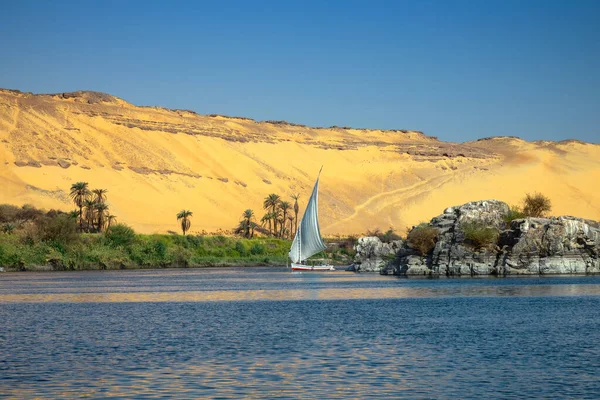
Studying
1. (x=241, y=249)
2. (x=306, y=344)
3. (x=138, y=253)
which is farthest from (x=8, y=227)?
(x=306, y=344)

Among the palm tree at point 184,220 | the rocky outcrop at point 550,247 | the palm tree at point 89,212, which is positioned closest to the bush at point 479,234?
the rocky outcrop at point 550,247

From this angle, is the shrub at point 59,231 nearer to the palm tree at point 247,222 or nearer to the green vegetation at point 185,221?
the green vegetation at point 185,221

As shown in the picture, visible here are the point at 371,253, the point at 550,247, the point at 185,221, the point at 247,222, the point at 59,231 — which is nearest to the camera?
the point at 550,247

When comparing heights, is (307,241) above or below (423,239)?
above

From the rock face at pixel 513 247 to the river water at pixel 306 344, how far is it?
1080 centimetres

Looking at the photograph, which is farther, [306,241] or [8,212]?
[8,212]

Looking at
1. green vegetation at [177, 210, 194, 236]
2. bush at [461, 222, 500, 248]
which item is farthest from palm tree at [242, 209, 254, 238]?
bush at [461, 222, 500, 248]

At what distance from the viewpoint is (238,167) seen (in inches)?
5010

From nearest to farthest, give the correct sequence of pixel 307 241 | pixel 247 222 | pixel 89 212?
pixel 307 241, pixel 89 212, pixel 247 222

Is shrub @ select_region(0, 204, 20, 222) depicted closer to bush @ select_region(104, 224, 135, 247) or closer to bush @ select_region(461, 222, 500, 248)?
bush @ select_region(104, 224, 135, 247)

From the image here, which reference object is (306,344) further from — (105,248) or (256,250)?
(256,250)

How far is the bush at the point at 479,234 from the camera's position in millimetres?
54812

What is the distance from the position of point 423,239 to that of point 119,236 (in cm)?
3020

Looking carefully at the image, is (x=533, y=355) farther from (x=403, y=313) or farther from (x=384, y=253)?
(x=384, y=253)
